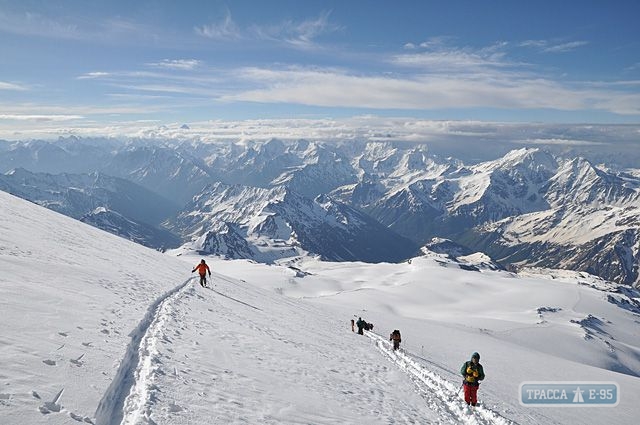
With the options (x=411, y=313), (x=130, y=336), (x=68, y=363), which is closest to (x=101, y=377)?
(x=68, y=363)

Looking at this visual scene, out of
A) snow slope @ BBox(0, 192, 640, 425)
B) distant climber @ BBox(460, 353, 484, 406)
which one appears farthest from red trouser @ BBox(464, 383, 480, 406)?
snow slope @ BBox(0, 192, 640, 425)

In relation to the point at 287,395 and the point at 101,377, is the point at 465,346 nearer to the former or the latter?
the point at 287,395

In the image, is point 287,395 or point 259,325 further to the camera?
point 259,325

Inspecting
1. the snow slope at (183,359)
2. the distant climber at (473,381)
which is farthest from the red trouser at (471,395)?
the snow slope at (183,359)

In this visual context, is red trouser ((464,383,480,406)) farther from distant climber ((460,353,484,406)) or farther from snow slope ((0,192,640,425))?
snow slope ((0,192,640,425))

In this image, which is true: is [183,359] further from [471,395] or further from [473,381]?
[471,395]

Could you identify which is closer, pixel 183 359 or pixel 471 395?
pixel 183 359

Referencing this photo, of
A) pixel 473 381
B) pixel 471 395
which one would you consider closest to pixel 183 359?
pixel 473 381

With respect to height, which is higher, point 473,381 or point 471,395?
point 473,381

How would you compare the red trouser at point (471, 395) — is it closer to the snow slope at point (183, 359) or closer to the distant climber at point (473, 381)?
the distant climber at point (473, 381)

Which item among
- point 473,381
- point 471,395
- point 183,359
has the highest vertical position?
point 473,381

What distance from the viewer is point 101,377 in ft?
37.1

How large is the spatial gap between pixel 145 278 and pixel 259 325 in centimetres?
1066

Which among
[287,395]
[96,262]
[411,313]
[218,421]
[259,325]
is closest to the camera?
[218,421]
